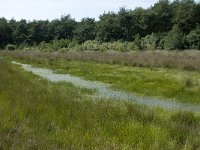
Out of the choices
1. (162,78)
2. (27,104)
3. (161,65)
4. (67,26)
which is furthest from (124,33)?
(27,104)

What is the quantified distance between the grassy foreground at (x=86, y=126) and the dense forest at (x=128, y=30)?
153ft

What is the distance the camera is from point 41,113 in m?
10.2

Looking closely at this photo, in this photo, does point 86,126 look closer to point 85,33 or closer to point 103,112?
point 103,112

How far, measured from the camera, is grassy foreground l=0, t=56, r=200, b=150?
7598 millimetres

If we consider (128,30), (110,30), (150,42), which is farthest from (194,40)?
(110,30)

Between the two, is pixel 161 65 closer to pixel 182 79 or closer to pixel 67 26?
pixel 182 79

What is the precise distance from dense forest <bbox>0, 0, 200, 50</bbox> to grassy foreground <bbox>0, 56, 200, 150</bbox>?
46.7 meters

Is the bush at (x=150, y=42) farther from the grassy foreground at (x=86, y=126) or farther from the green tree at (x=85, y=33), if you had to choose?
the grassy foreground at (x=86, y=126)

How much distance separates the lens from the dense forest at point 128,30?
202ft

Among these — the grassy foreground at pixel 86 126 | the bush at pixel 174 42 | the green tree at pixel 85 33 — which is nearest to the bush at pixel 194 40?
the bush at pixel 174 42

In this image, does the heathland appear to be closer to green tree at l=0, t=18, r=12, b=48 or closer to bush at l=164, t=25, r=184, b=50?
bush at l=164, t=25, r=184, b=50

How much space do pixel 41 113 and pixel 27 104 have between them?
3.06 ft

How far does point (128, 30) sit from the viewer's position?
263 ft

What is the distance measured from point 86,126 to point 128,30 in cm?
7187
